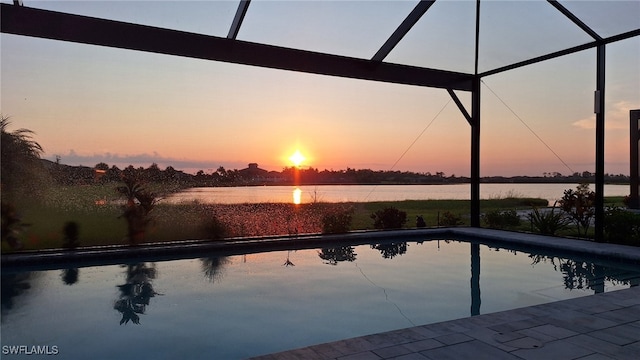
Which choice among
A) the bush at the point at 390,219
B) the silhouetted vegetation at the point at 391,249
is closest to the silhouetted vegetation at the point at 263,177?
the bush at the point at 390,219

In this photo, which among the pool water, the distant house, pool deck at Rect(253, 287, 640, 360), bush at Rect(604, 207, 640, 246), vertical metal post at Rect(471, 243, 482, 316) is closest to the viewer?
pool deck at Rect(253, 287, 640, 360)

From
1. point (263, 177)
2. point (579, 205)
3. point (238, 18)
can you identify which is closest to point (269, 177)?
point (263, 177)

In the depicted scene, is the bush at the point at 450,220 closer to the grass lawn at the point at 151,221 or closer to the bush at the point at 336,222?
the grass lawn at the point at 151,221

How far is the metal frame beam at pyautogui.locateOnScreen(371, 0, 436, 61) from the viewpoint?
21.7 feet

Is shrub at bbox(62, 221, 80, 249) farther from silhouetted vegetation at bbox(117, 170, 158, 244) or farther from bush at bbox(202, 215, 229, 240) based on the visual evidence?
bush at bbox(202, 215, 229, 240)

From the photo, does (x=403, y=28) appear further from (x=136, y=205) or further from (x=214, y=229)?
(x=136, y=205)

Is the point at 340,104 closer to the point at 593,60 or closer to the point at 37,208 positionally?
the point at 593,60

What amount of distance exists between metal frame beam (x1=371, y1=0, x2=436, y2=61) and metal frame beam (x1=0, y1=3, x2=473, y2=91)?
31 centimetres

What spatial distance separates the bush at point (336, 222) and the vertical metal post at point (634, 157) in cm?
1018

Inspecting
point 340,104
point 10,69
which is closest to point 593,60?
point 340,104

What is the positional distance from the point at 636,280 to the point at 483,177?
→ 14.5 ft

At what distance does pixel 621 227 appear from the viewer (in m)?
7.32

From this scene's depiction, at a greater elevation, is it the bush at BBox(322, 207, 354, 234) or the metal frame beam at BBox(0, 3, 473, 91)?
the metal frame beam at BBox(0, 3, 473, 91)

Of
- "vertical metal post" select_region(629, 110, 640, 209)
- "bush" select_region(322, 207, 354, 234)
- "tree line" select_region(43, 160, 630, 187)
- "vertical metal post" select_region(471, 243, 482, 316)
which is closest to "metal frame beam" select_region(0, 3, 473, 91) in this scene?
"tree line" select_region(43, 160, 630, 187)
